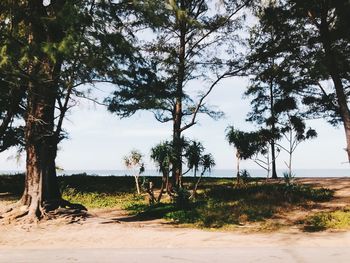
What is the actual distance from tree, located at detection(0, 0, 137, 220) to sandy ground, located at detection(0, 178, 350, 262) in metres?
1.66

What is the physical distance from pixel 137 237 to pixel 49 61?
589 centimetres

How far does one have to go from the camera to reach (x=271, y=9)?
18.8m

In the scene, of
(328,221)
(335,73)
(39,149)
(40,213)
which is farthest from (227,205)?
(335,73)

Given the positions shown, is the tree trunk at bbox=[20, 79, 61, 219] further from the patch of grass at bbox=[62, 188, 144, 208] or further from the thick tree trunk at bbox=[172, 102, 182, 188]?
the thick tree trunk at bbox=[172, 102, 182, 188]

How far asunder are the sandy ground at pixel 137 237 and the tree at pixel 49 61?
1663mm

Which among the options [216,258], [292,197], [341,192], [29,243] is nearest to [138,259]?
[216,258]

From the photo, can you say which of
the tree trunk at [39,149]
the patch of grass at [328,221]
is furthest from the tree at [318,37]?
the tree trunk at [39,149]

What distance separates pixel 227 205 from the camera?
15.3 m

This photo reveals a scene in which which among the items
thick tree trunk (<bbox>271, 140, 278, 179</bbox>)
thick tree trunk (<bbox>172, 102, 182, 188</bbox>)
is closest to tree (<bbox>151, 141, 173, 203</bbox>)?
thick tree trunk (<bbox>172, 102, 182, 188</bbox>)

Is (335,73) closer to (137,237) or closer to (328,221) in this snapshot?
(328,221)

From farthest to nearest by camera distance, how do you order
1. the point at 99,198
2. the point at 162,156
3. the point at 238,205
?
the point at 99,198, the point at 162,156, the point at 238,205

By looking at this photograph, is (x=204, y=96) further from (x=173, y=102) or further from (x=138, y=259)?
(x=138, y=259)

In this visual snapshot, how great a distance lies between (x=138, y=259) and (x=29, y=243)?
448cm

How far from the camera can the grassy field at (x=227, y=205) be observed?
12992 mm
